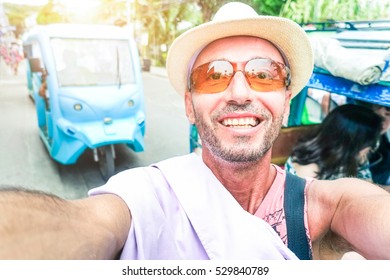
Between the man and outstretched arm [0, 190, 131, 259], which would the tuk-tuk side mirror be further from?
outstretched arm [0, 190, 131, 259]

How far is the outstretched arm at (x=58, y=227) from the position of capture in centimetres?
54

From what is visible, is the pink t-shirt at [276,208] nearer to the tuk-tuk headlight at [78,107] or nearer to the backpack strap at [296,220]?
the backpack strap at [296,220]

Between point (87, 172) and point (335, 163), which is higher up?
point (335, 163)

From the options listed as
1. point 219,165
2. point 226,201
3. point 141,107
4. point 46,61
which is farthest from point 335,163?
point 46,61

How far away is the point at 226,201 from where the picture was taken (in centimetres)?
87

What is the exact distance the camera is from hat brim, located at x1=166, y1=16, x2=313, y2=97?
0.97 metres

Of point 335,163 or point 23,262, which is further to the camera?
point 335,163

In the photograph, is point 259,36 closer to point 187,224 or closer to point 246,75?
point 246,75

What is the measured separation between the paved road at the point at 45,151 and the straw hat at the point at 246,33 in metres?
1.71

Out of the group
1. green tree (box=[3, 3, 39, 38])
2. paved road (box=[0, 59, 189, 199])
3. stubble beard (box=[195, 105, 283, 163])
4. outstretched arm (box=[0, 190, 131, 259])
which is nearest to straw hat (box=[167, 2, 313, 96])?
stubble beard (box=[195, 105, 283, 163])

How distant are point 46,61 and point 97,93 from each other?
612 mm

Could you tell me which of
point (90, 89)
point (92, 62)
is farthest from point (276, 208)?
point (92, 62)

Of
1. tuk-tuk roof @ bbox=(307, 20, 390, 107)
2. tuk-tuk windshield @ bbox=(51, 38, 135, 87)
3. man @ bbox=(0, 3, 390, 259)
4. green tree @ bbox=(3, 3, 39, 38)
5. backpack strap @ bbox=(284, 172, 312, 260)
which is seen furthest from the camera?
tuk-tuk windshield @ bbox=(51, 38, 135, 87)

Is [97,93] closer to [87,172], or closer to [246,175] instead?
[87,172]
